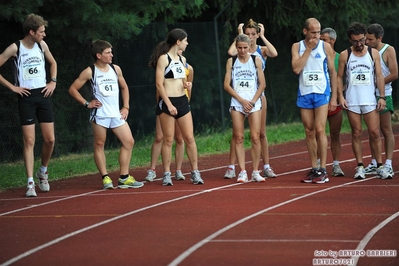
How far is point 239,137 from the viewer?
14.2 metres

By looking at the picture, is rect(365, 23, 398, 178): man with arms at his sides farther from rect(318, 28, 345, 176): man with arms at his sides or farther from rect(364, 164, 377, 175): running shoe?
rect(318, 28, 345, 176): man with arms at his sides

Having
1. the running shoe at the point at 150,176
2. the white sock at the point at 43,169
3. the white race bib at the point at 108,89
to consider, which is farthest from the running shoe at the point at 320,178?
the white sock at the point at 43,169

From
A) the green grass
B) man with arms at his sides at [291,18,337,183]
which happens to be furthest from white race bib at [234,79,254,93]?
the green grass

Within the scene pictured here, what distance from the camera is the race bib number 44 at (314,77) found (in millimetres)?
13797

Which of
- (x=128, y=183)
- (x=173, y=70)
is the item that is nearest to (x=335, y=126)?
(x=173, y=70)

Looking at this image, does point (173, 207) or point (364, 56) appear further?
point (364, 56)

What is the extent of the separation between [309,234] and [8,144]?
397 inches

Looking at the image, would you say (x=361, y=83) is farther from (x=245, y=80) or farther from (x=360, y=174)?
(x=245, y=80)

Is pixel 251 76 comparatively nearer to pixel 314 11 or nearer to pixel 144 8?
pixel 144 8

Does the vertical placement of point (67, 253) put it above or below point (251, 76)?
below

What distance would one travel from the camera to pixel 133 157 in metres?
19.0

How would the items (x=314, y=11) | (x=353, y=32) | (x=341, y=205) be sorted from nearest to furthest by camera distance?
1. (x=341, y=205)
2. (x=353, y=32)
3. (x=314, y=11)

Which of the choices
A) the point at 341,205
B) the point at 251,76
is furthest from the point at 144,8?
the point at 341,205

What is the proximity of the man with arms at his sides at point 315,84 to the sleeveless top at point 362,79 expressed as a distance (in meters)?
0.28
